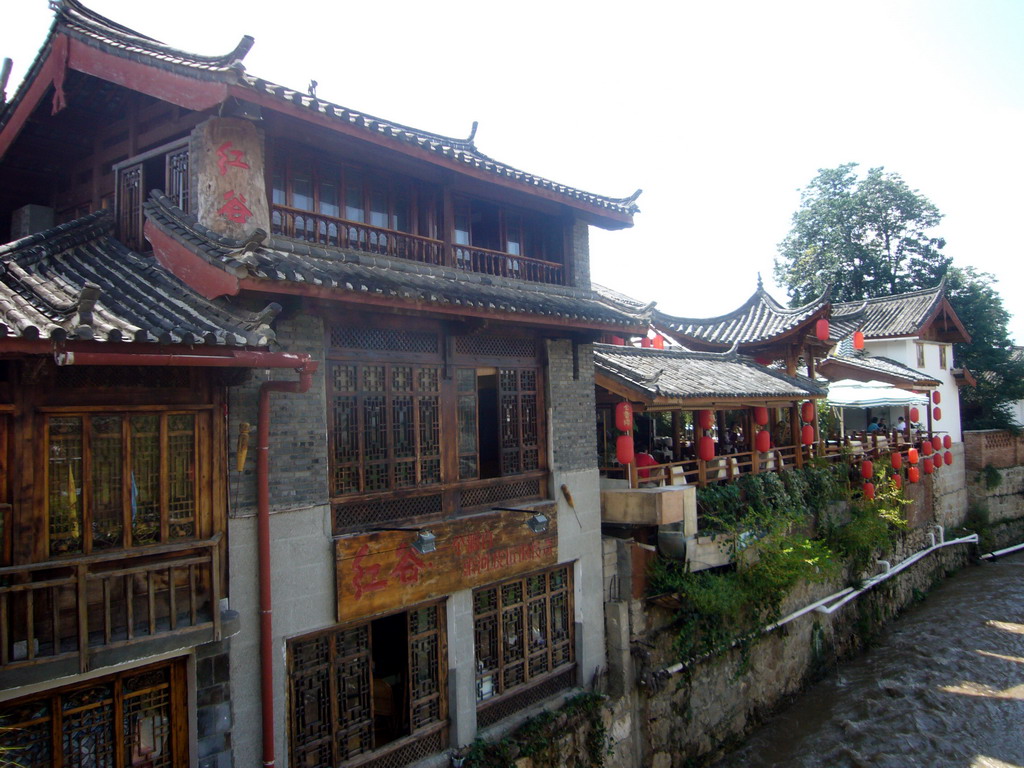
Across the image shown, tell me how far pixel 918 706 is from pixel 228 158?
15.1 m

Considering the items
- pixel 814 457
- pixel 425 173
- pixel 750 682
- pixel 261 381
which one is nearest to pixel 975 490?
pixel 814 457

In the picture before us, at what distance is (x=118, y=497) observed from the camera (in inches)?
229

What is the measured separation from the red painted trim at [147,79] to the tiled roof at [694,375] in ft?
23.0

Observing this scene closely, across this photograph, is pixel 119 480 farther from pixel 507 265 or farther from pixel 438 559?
pixel 507 265

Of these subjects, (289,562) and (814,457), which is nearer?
(289,562)

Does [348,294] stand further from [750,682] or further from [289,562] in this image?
[750,682]

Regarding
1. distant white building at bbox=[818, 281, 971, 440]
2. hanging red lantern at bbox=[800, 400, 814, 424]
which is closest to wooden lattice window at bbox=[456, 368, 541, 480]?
hanging red lantern at bbox=[800, 400, 814, 424]

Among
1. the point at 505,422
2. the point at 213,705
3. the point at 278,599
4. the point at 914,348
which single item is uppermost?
the point at 914,348

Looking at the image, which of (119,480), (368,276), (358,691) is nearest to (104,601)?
(119,480)

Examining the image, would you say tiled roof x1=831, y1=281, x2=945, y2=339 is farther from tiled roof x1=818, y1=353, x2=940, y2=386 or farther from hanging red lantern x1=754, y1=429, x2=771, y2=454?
hanging red lantern x1=754, y1=429, x2=771, y2=454

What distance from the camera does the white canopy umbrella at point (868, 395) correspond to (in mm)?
19922

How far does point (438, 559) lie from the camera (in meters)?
8.14

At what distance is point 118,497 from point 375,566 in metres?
2.73

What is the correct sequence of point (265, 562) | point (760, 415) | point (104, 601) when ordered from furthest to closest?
point (760, 415), point (265, 562), point (104, 601)
